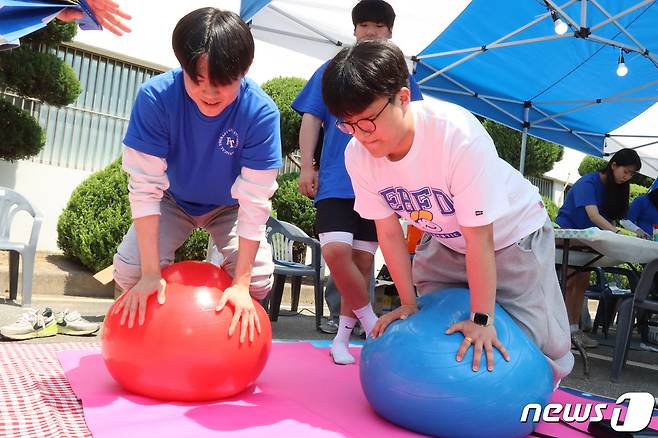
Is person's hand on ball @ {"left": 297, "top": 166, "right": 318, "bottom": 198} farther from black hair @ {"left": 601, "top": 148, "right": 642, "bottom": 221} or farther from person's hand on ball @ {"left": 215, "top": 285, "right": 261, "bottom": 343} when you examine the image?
→ black hair @ {"left": 601, "top": 148, "right": 642, "bottom": 221}

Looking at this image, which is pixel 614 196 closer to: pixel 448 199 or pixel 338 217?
pixel 338 217

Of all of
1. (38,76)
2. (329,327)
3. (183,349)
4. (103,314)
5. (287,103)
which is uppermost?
(287,103)

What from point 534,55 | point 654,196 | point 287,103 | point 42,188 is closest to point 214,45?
point 654,196

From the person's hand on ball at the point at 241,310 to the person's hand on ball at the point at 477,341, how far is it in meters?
0.72

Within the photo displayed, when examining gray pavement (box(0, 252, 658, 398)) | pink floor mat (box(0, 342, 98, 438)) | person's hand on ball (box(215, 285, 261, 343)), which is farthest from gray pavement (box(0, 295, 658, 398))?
person's hand on ball (box(215, 285, 261, 343))

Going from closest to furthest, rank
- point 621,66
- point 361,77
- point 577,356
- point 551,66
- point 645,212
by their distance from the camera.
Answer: point 361,77 → point 577,356 → point 645,212 → point 621,66 → point 551,66

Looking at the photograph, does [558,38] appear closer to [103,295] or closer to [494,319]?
[494,319]

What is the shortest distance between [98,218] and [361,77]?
16.3 ft

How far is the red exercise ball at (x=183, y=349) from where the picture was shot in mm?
2133

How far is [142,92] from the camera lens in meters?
2.42

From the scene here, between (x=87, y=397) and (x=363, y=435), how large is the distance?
100 cm

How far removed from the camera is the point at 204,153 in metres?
2.53

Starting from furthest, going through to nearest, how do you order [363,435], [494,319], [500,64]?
[500,64] → [494,319] → [363,435]

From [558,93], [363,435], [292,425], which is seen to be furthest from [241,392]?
[558,93]
